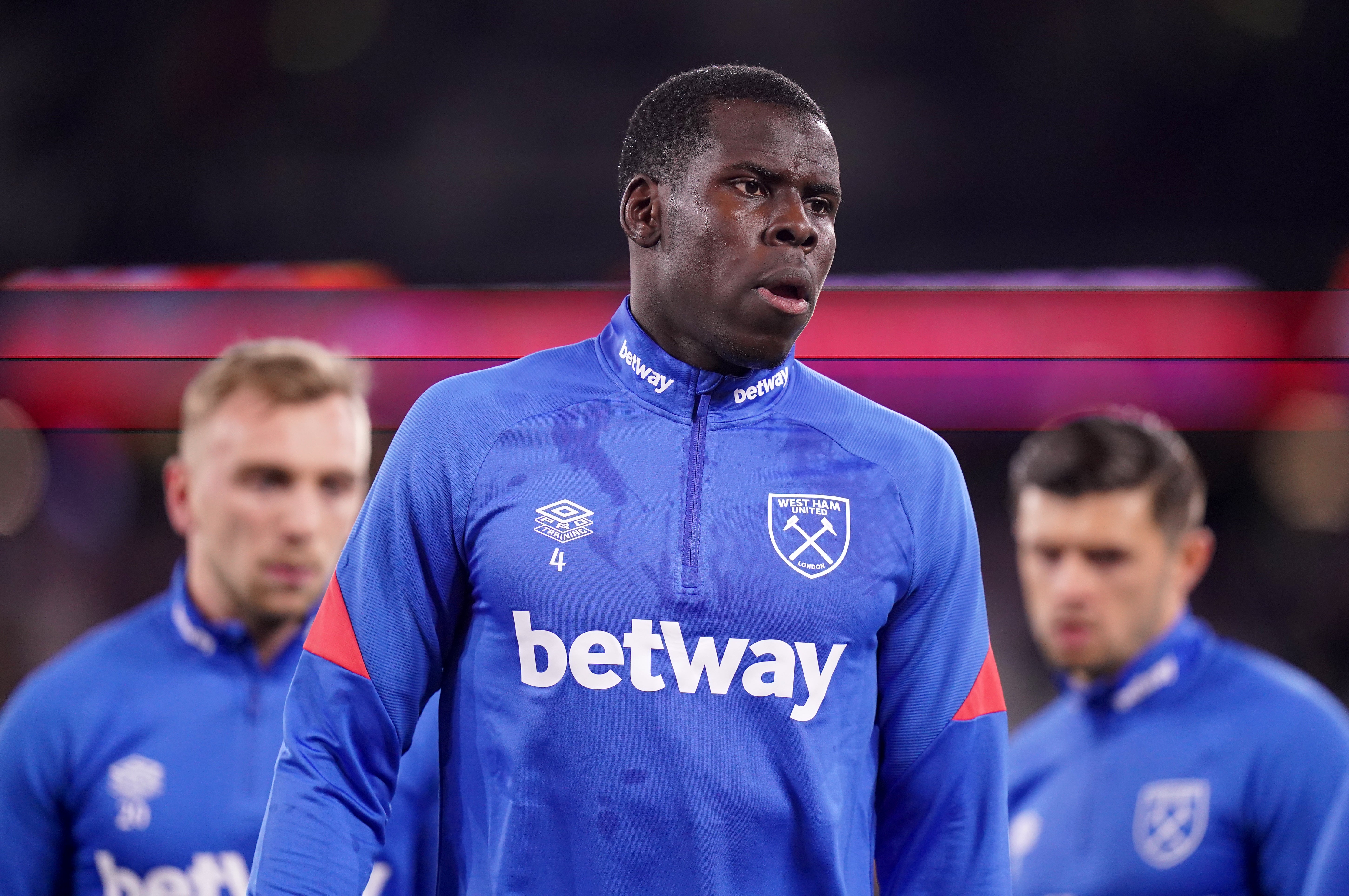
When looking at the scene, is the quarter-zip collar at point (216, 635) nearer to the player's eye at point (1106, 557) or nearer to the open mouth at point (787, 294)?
the open mouth at point (787, 294)

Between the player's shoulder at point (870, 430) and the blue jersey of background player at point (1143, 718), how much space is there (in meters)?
2.18

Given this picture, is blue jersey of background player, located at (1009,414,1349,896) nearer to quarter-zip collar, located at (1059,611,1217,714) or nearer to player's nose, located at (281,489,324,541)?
quarter-zip collar, located at (1059,611,1217,714)

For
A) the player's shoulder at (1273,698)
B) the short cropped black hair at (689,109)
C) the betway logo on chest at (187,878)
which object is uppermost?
the short cropped black hair at (689,109)

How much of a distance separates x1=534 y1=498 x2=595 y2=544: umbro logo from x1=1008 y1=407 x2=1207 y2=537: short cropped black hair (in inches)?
105

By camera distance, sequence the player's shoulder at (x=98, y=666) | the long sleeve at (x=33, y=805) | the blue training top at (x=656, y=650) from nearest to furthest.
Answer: the blue training top at (x=656, y=650) < the long sleeve at (x=33, y=805) < the player's shoulder at (x=98, y=666)

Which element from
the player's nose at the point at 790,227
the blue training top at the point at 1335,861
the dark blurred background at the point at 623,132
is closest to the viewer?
the player's nose at the point at 790,227

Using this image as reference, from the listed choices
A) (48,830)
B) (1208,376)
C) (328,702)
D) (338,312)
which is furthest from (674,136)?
(1208,376)

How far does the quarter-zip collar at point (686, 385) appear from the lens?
145cm

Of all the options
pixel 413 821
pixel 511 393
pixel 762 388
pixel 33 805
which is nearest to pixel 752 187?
pixel 762 388

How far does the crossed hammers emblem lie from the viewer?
1.37 m

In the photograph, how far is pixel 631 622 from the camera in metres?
1.30

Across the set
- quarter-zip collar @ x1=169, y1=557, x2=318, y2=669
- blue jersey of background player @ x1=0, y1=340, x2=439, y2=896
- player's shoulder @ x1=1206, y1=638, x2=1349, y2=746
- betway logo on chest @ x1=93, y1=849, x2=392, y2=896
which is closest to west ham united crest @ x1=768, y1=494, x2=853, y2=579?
blue jersey of background player @ x1=0, y1=340, x2=439, y2=896

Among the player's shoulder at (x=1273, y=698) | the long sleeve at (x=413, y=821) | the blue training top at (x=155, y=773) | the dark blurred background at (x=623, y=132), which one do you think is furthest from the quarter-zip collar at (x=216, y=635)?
the player's shoulder at (x=1273, y=698)

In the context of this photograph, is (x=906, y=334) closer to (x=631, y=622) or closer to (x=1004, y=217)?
(x=1004, y=217)
